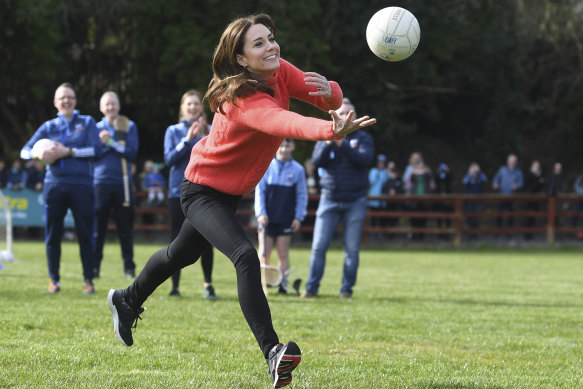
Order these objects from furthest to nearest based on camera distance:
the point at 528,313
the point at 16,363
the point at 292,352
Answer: the point at 528,313
the point at 16,363
the point at 292,352

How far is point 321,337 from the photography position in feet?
21.0

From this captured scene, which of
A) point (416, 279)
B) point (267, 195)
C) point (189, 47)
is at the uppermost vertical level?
point (189, 47)

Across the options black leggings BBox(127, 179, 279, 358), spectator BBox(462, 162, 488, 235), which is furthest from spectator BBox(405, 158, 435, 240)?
black leggings BBox(127, 179, 279, 358)

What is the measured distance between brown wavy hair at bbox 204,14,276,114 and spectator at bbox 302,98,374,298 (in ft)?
15.3

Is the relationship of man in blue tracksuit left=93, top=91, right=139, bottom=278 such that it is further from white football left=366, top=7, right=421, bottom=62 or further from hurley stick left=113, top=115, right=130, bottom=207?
white football left=366, top=7, right=421, bottom=62

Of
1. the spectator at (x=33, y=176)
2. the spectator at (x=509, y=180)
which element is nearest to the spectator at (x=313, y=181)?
the spectator at (x=509, y=180)

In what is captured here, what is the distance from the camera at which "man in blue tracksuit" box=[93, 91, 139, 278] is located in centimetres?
1045

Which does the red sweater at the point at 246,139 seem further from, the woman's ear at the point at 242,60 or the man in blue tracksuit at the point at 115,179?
the man in blue tracksuit at the point at 115,179

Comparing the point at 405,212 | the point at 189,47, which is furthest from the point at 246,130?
the point at 189,47

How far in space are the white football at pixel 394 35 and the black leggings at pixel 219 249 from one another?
1363mm

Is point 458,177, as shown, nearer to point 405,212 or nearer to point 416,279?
point 405,212

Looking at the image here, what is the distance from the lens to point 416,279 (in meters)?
12.4

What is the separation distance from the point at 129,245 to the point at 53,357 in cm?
581

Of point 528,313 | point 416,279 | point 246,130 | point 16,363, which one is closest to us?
point 246,130
